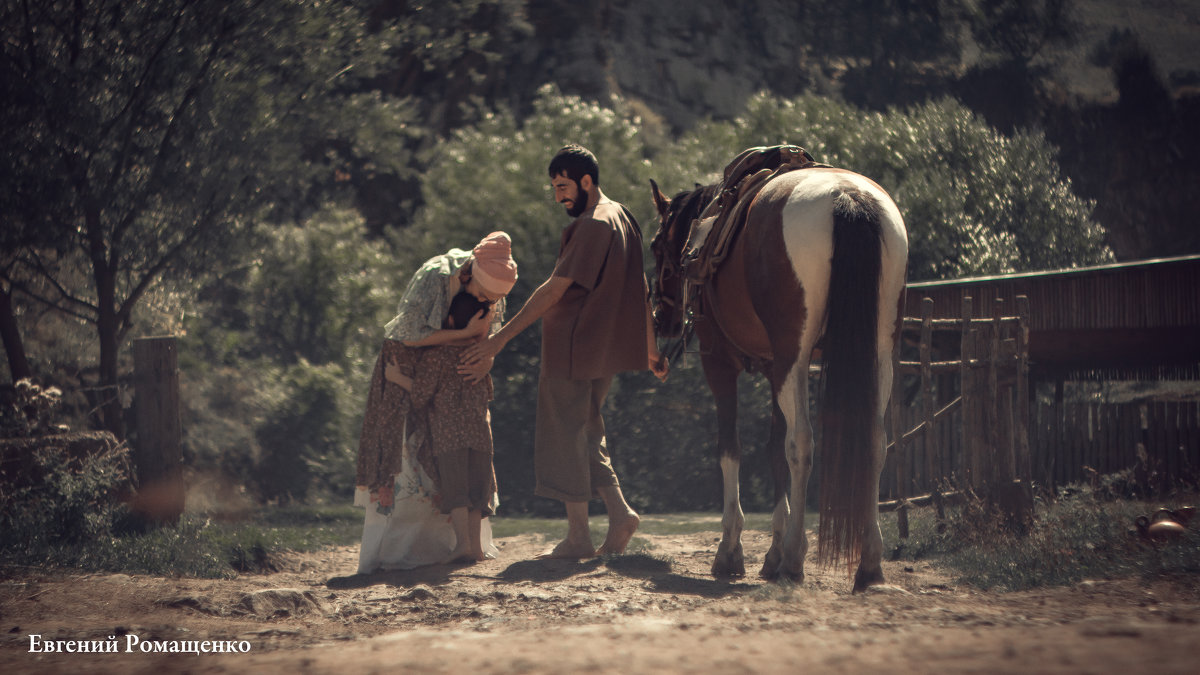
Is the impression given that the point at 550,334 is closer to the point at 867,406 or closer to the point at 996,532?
the point at 867,406

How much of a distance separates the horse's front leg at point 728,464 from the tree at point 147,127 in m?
5.08

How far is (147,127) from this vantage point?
8.49 meters

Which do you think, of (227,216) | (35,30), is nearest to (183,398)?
(227,216)

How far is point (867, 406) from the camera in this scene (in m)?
4.73

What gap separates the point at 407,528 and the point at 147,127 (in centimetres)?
460

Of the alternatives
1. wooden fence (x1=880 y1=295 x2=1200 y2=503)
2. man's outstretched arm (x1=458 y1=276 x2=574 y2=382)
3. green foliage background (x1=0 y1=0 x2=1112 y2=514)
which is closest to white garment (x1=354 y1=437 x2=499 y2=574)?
man's outstretched arm (x1=458 y1=276 x2=574 y2=382)

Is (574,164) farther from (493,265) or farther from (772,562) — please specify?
(772,562)

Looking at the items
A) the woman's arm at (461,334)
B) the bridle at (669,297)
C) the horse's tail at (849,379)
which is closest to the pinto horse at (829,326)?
the horse's tail at (849,379)

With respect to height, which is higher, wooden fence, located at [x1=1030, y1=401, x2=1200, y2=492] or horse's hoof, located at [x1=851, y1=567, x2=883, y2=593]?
wooden fence, located at [x1=1030, y1=401, x2=1200, y2=492]

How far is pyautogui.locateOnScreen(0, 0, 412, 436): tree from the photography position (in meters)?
7.63

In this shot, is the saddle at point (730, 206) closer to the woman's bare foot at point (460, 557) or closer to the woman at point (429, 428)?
the woman at point (429, 428)

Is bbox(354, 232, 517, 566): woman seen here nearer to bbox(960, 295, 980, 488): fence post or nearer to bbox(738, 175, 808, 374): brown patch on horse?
bbox(738, 175, 808, 374): brown patch on horse

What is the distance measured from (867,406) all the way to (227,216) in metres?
6.93

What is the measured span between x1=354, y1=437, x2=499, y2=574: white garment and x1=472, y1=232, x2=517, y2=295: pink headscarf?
123cm
